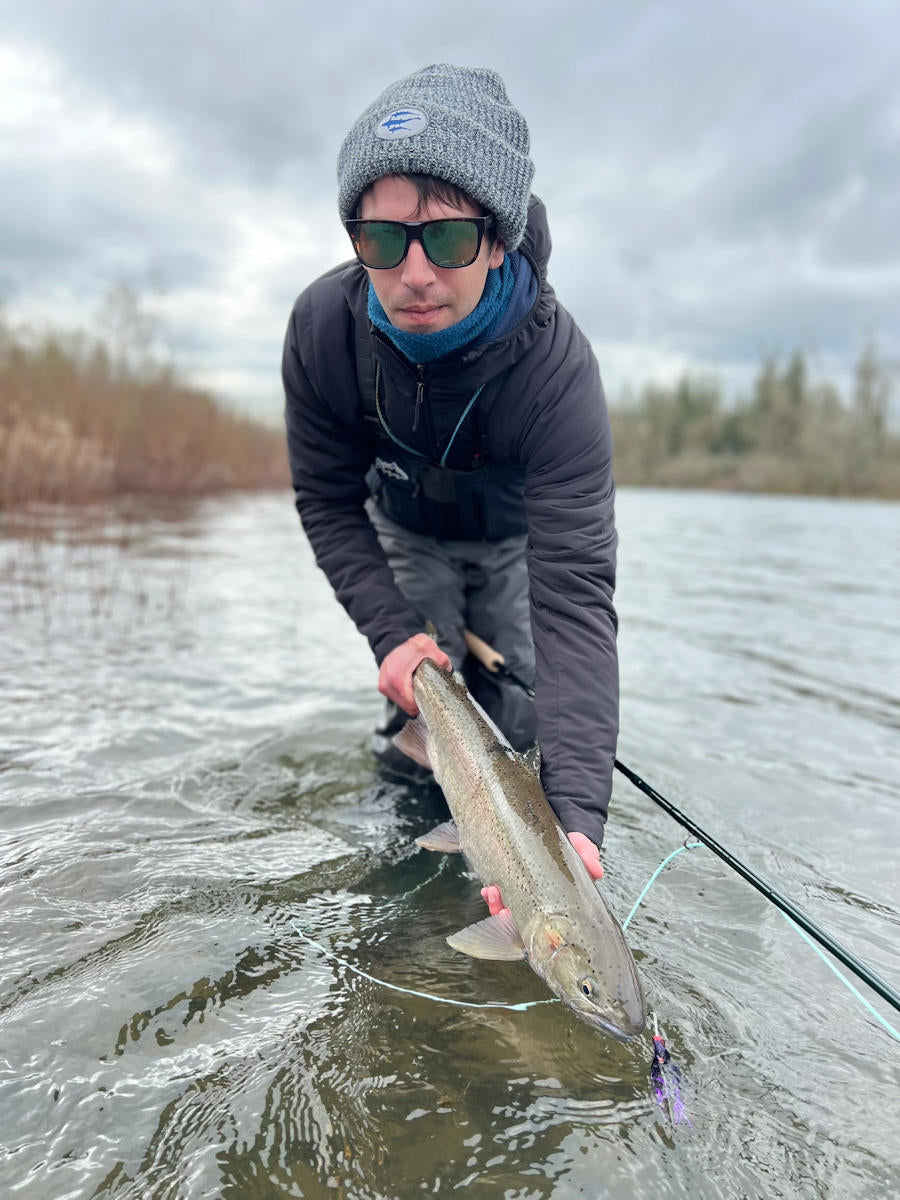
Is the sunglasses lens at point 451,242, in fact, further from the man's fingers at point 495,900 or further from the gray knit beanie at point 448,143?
the man's fingers at point 495,900

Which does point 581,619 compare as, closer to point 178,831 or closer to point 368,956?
point 368,956

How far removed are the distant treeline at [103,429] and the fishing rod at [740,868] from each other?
6.42 meters

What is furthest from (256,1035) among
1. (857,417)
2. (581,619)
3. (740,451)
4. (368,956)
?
(740,451)

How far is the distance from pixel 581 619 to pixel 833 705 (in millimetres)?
4215

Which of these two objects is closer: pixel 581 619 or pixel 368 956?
pixel 368 956

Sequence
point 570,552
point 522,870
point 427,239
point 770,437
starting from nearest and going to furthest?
point 522,870, point 427,239, point 570,552, point 770,437

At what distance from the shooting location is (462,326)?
2.79 metres

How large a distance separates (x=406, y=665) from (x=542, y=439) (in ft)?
3.18

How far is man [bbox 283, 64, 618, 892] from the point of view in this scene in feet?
8.41

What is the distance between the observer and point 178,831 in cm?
340

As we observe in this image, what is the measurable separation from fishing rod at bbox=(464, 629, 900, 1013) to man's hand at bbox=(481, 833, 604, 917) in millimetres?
386

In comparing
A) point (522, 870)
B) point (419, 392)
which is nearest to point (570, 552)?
point (419, 392)

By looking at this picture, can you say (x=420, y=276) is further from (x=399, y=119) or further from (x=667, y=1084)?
(x=667, y=1084)

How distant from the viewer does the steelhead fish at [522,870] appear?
2.06m
